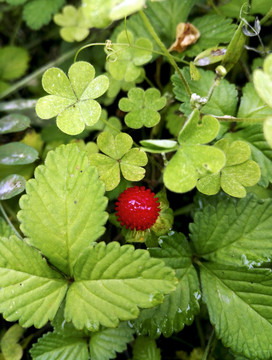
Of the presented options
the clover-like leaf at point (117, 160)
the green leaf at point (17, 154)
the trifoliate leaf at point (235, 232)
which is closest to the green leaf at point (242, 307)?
the trifoliate leaf at point (235, 232)

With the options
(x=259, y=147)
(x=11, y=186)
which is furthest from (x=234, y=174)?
(x=11, y=186)

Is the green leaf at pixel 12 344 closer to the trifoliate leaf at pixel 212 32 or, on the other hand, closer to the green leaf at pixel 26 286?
the green leaf at pixel 26 286

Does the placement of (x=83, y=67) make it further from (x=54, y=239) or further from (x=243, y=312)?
(x=243, y=312)

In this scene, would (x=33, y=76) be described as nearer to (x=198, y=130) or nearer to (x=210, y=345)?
(x=198, y=130)

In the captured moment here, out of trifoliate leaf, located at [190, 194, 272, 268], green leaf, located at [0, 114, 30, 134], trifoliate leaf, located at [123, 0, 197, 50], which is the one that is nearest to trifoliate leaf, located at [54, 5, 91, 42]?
trifoliate leaf, located at [123, 0, 197, 50]

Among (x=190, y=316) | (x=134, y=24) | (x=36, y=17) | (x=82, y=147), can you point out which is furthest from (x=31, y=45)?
(x=190, y=316)

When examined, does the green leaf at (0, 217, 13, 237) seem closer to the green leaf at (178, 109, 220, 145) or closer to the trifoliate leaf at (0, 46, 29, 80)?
the green leaf at (178, 109, 220, 145)
